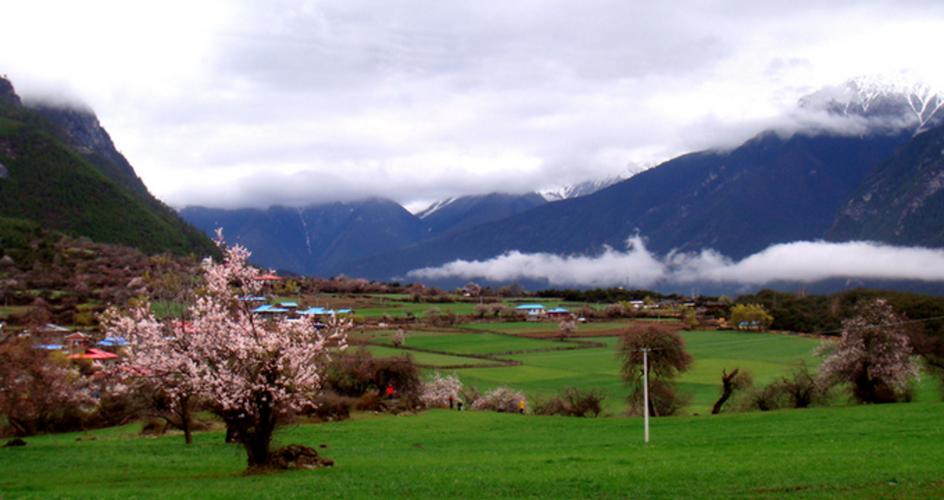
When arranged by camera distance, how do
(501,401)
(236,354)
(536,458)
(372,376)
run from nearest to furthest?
(236,354) → (536,458) → (501,401) → (372,376)

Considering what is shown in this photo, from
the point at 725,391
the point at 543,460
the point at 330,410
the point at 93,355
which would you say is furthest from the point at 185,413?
the point at 93,355

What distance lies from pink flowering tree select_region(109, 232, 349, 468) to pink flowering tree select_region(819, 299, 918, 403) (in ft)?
131

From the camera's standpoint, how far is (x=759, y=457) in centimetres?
2753

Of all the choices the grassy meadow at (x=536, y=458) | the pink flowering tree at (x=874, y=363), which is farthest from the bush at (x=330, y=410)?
the pink flowering tree at (x=874, y=363)

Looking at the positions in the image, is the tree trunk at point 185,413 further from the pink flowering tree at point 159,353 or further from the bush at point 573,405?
the bush at point 573,405

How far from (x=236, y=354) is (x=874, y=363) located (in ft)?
148

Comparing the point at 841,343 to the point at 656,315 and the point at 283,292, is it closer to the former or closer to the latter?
the point at 656,315

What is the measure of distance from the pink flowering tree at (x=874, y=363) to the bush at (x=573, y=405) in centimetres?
1598

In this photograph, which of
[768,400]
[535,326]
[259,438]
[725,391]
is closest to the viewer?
[259,438]

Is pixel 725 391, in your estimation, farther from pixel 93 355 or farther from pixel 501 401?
pixel 93 355

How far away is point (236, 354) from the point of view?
91.7 feet

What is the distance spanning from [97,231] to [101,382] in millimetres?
119911

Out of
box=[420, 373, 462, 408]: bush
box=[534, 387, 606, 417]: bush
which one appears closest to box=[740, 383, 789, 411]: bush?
box=[534, 387, 606, 417]: bush

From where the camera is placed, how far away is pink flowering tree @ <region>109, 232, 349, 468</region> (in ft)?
90.5
